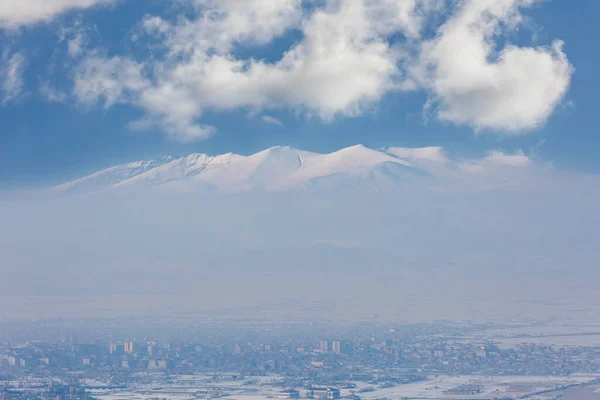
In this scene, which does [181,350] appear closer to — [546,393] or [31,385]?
[31,385]

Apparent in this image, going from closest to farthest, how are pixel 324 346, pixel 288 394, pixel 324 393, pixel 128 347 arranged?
1. pixel 288 394
2. pixel 324 393
3. pixel 324 346
4. pixel 128 347

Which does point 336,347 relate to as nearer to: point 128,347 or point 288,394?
point 128,347

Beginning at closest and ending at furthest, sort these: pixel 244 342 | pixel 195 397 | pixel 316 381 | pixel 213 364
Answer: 1. pixel 195 397
2. pixel 316 381
3. pixel 213 364
4. pixel 244 342

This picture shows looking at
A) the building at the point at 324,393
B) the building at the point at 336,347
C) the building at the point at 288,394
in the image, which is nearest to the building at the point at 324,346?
the building at the point at 336,347

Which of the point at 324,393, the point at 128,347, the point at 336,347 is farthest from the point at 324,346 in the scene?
the point at 324,393

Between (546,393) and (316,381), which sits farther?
(316,381)

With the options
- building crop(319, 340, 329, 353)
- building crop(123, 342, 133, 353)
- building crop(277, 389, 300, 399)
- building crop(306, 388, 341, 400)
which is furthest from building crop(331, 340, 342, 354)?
building crop(277, 389, 300, 399)

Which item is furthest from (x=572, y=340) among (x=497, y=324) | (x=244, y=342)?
(x=244, y=342)
